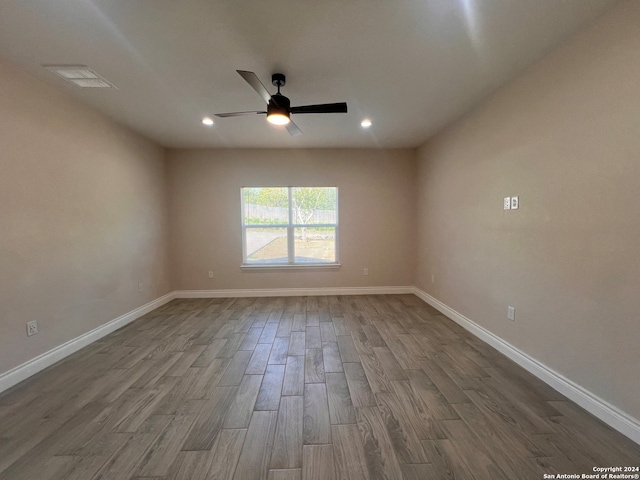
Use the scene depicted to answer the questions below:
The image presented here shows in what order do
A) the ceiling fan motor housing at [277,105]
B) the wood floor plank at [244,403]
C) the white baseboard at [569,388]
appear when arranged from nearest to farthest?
1. the white baseboard at [569,388]
2. the wood floor plank at [244,403]
3. the ceiling fan motor housing at [277,105]

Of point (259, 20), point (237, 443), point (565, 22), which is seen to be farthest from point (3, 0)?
point (565, 22)

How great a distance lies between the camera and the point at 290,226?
4.75 meters

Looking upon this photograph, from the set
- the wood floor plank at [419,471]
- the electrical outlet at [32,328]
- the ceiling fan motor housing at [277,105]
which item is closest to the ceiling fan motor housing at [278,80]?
the ceiling fan motor housing at [277,105]

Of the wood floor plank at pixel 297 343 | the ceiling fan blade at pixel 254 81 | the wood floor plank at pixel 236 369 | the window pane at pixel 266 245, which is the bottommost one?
the wood floor plank at pixel 236 369

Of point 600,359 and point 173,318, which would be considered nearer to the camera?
point 600,359

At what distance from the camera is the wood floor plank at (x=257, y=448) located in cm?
134

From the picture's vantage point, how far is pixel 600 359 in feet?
5.64

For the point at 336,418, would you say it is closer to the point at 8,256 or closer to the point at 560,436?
the point at 560,436

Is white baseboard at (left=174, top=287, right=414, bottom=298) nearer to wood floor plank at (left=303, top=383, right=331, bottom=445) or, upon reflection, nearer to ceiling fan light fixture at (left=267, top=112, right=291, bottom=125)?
wood floor plank at (left=303, top=383, right=331, bottom=445)

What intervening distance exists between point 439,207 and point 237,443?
3.69 meters

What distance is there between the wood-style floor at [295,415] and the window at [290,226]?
2013 mm

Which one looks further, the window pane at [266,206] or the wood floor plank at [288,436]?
the window pane at [266,206]

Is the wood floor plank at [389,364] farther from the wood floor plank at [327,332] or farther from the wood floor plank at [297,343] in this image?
the wood floor plank at [297,343]

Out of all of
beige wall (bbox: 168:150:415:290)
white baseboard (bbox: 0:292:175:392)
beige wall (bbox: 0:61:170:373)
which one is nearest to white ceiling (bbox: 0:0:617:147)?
beige wall (bbox: 0:61:170:373)
